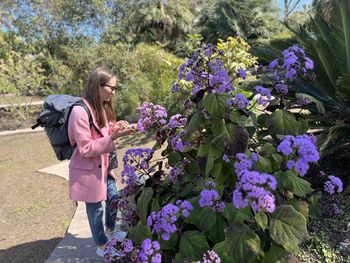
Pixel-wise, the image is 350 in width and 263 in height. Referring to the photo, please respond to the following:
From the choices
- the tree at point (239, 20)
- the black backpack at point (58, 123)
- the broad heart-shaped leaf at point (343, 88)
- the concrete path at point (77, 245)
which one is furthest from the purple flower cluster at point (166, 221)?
the tree at point (239, 20)

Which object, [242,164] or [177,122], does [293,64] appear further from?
[177,122]

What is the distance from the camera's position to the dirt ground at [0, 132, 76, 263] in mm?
3770

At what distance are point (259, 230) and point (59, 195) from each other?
12.5ft

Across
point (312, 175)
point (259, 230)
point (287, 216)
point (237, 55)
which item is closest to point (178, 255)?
point (259, 230)

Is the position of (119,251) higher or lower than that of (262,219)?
lower

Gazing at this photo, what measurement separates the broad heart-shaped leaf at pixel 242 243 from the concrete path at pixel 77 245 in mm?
1828

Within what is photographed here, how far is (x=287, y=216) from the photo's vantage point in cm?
165

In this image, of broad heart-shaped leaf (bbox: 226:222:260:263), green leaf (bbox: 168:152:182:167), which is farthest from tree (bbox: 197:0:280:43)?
broad heart-shaped leaf (bbox: 226:222:260:263)

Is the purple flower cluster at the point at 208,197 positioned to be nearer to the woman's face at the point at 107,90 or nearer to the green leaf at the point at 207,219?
the green leaf at the point at 207,219

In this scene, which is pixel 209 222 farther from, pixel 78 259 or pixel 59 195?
pixel 59 195

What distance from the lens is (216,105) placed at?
1.80 meters

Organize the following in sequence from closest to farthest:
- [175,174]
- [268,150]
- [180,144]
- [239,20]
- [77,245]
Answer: [268,150]
[180,144]
[175,174]
[77,245]
[239,20]

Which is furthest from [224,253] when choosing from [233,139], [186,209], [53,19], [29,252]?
[53,19]

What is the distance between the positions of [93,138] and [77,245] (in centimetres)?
112
